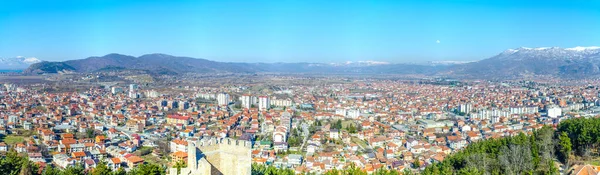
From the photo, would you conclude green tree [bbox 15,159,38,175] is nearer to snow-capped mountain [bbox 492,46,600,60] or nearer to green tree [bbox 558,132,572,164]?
green tree [bbox 558,132,572,164]

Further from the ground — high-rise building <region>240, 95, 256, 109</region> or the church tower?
the church tower

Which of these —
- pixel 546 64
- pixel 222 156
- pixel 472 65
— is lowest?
pixel 222 156

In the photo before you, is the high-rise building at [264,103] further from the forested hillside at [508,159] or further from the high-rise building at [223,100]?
the forested hillside at [508,159]

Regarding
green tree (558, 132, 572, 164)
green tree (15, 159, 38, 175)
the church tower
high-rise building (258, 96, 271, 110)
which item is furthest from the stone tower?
high-rise building (258, 96, 271, 110)

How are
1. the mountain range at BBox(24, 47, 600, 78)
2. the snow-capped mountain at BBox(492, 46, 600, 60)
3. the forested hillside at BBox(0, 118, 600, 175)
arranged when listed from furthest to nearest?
the snow-capped mountain at BBox(492, 46, 600, 60) → the mountain range at BBox(24, 47, 600, 78) → the forested hillside at BBox(0, 118, 600, 175)

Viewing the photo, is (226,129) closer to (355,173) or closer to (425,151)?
(425,151)

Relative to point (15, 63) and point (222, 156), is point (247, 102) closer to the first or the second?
point (222, 156)

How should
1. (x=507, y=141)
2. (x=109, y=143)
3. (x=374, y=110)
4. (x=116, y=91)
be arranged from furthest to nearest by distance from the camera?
(x=116, y=91) → (x=374, y=110) → (x=109, y=143) → (x=507, y=141)

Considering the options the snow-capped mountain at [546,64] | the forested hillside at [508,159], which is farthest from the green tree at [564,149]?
the snow-capped mountain at [546,64]

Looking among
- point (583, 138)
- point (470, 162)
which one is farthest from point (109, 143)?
point (583, 138)

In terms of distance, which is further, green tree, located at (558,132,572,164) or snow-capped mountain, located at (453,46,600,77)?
snow-capped mountain, located at (453,46,600,77)

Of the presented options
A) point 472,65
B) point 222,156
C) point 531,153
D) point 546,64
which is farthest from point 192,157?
point 472,65
